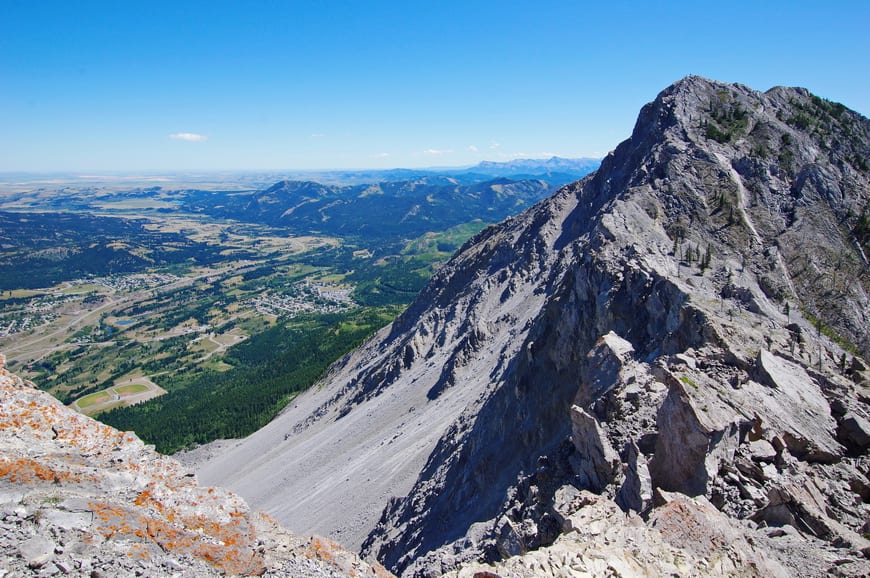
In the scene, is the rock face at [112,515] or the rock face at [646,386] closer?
the rock face at [112,515]

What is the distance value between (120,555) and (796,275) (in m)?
56.3

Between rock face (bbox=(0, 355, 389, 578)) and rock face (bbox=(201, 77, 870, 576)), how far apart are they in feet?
21.4

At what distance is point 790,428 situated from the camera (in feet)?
70.4

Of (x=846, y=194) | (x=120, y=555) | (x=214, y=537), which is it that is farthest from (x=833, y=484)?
(x=846, y=194)

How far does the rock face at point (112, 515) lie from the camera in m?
9.64

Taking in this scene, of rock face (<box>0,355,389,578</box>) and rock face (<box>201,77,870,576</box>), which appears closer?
rock face (<box>0,355,389,578</box>)

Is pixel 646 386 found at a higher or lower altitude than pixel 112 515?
lower

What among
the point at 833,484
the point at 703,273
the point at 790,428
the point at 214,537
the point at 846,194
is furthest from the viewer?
the point at 846,194

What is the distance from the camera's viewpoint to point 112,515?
35.7ft

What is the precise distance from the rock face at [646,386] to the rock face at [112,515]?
653 cm

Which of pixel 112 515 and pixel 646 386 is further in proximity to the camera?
pixel 646 386

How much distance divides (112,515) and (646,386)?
23.4m

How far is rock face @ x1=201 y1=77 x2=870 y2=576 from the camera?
18500 mm

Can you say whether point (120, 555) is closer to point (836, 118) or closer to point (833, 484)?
point (833, 484)
